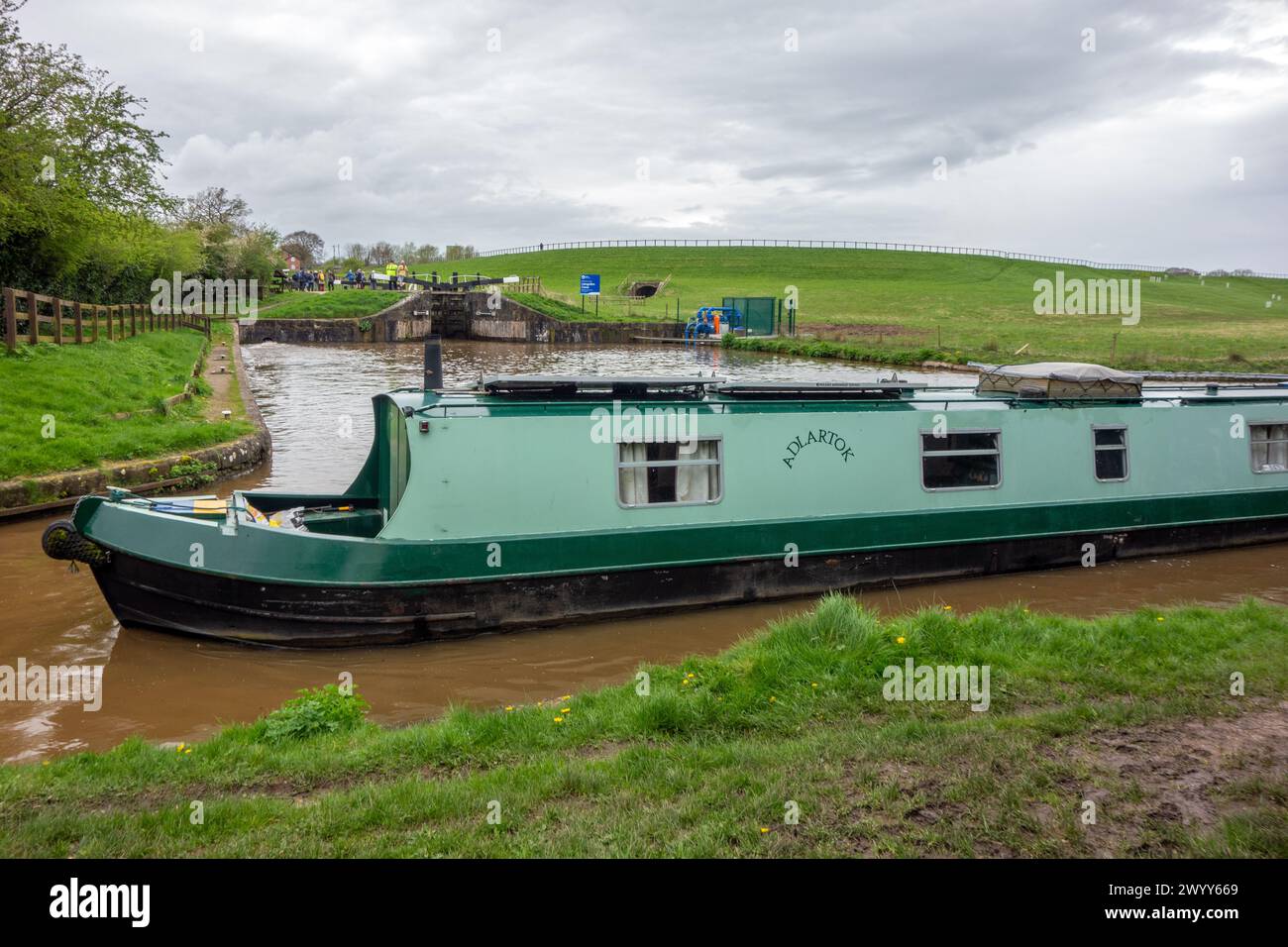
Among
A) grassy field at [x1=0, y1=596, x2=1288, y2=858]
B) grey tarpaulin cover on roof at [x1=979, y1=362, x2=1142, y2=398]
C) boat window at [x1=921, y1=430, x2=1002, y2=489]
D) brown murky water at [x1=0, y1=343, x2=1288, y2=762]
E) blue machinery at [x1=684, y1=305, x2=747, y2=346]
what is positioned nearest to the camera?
grassy field at [x1=0, y1=596, x2=1288, y2=858]

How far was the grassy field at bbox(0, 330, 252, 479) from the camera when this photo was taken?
12.5 meters

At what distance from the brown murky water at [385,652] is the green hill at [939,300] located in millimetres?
20746

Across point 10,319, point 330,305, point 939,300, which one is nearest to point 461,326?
point 330,305

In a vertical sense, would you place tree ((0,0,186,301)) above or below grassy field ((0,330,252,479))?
above

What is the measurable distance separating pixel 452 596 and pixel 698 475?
2673 mm

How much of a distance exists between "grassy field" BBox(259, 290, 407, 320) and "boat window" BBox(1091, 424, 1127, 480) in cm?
4416

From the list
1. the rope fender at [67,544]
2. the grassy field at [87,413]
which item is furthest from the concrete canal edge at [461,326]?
the rope fender at [67,544]

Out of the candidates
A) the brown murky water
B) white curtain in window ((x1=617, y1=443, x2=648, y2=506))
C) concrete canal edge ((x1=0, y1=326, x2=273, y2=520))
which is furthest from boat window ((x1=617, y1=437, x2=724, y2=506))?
concrete canal edge ((x1=0, y1=326, x2=273, y2=520))

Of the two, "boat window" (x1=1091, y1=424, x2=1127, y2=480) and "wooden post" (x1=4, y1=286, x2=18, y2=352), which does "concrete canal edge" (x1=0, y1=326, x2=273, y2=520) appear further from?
"boat window" (x1=1091, y1=424, x2=1127, y2=480)

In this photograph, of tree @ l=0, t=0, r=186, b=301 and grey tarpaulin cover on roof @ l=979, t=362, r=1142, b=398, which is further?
tree @ l=0, t=0, r=186, b=301

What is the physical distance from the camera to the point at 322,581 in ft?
26.5

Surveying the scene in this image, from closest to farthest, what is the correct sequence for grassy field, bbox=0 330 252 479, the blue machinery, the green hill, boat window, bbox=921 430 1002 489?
boat window, bbox=921 430 1002 489, grassy field, bbox=0 330 252 479, the green hill, the blue machinery
